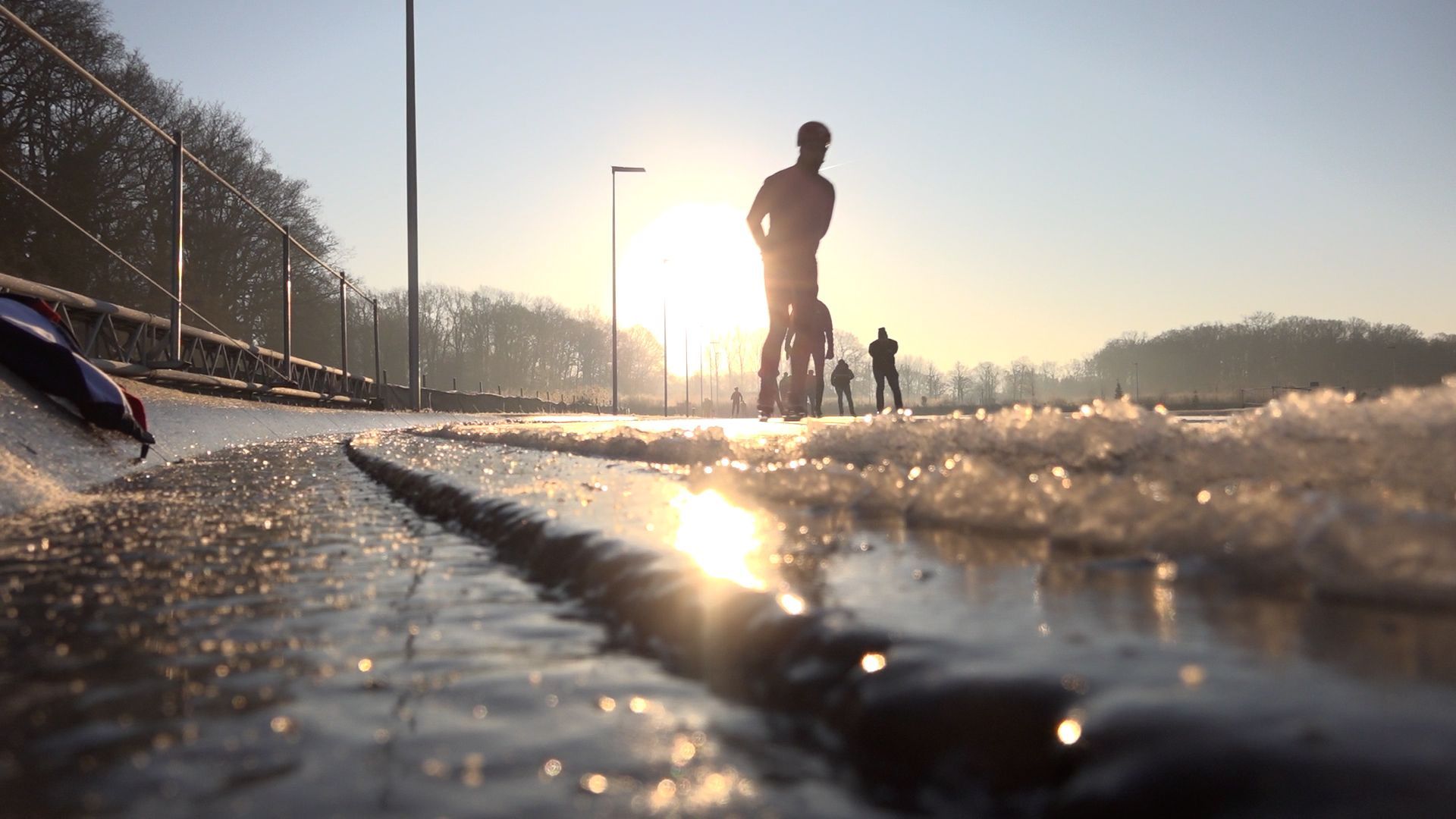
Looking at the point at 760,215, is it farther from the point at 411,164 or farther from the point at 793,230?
the point at 411,164

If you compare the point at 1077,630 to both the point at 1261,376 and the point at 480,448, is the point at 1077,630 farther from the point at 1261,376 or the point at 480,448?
the point at 1261,376

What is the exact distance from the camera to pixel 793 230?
9.66 m

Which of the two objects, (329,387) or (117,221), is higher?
(117,221)

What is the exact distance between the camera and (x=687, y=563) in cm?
150

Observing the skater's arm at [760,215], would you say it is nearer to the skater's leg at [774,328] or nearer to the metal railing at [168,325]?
the skater's leg at [774,328]

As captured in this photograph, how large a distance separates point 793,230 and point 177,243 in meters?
5.55

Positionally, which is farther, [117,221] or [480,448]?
[117,221]

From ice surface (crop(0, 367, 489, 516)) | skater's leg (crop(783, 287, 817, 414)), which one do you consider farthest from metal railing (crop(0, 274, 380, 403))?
skater's leg (crop(783, 287, 817, 414))

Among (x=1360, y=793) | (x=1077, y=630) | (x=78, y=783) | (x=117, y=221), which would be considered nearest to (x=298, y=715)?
(x=78, y=783)

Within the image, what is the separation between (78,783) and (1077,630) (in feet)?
2.68

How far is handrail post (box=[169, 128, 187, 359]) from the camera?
382 inches

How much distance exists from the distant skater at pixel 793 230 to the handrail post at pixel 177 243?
501 cm

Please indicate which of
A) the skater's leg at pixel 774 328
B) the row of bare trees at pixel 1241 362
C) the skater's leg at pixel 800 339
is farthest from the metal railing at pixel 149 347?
the row of bare trees at pixel 1241 362

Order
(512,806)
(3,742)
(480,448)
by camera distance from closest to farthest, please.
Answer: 1. (512,806)
2. (3,742)
3. (480,448)
